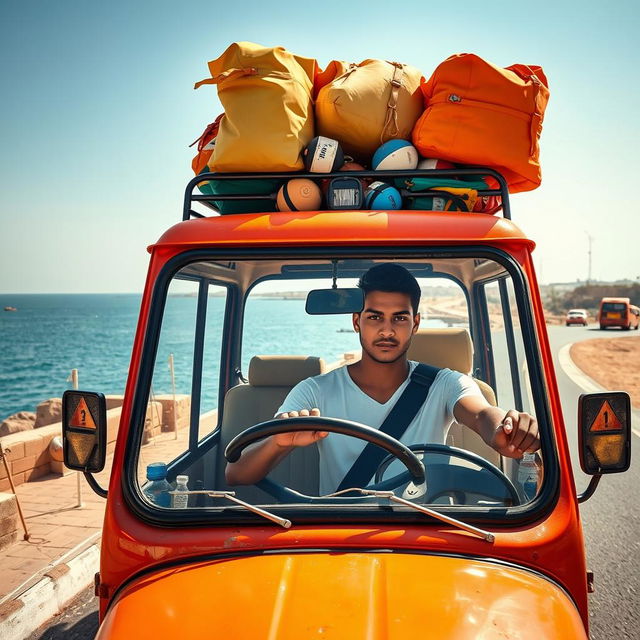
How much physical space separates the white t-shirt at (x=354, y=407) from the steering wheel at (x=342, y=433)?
1.15ft

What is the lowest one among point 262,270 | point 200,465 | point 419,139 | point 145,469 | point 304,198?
point 200,465

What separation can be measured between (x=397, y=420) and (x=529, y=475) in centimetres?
51

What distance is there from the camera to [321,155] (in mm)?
2211

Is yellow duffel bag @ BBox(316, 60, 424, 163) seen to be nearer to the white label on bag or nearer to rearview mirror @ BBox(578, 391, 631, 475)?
the white label on bag

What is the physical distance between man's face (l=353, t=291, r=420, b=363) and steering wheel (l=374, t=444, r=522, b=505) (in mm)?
500

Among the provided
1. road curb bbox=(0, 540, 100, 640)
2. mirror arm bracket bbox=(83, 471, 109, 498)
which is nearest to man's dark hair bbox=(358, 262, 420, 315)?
mirror arm bracket bbox=(83, 471, 109, 498)

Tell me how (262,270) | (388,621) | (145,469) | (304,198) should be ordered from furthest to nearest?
1. (262,270)
2. (304,198)
3. (145,469)
4. (388,621)

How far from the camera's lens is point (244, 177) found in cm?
219

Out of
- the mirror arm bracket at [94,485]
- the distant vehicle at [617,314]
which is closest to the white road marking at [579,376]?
the mirror arm bracket at [94,485]

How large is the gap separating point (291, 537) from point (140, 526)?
1.49 ft

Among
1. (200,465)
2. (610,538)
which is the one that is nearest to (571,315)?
(610,538)

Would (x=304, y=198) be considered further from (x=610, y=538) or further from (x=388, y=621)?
(x=610, y=538)

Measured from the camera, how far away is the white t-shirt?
2.17m

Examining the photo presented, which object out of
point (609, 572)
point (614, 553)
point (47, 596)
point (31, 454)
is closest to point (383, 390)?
point (47, 596)
